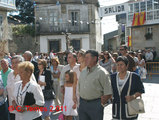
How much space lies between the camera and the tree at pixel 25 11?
42.2 metres

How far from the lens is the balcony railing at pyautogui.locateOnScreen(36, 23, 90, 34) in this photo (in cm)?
2975

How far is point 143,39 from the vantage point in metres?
27.4

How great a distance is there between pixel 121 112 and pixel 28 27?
27872mm

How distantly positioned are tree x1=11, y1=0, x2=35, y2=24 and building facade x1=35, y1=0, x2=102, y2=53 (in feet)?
41.9

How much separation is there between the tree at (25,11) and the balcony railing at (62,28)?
13.2 meters

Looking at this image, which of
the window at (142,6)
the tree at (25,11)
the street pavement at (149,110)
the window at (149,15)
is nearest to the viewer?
the street pavement at (149,110)

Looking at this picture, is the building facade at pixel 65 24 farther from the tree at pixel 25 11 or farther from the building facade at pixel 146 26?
the tree at pixel 25 11

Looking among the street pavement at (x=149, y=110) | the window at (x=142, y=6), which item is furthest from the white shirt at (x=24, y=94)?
the window at (x=142, y=6)

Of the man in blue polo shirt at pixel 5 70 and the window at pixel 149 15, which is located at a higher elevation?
the window at pixel 149 15

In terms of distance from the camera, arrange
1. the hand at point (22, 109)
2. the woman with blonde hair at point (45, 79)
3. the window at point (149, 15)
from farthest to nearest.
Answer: the window at point (149, 15), the woman with blonde hair at point (45, 79), the hand at point (22, 109)

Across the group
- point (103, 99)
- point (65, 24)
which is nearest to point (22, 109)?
point (103, 99)

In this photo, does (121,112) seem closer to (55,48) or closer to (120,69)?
(120,69)

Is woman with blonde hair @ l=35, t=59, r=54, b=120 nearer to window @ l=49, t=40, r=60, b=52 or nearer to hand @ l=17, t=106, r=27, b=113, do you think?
hand @ l=17, t=106, r=27, b=113

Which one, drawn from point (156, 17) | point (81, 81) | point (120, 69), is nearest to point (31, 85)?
point (81, 81)
